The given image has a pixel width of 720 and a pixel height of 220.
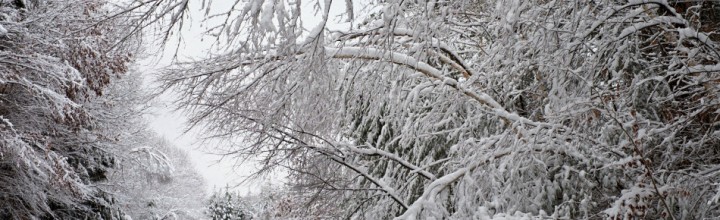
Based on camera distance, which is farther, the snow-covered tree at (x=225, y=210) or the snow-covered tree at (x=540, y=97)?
the snow-covered tree at (x=225, y=210)

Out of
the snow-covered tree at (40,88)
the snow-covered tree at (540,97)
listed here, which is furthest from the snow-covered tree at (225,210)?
the snow-covered tree at (540,97)

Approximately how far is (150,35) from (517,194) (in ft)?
9.67

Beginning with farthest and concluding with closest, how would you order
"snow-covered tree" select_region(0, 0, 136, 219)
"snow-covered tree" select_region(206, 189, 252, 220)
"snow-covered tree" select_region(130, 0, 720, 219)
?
"snow-covered tree" select_region(206, 189, 252, 220)
"snow-covered tree" select_region(0, 0, 136, 219)
"snow-covered tree" select_region(130, 0, 720, 219)

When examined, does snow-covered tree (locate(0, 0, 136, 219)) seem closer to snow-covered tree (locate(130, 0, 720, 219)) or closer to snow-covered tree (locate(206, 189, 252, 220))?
snow-covered tree (locate(130, 0, 720, 219))

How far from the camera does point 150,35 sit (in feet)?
11.5

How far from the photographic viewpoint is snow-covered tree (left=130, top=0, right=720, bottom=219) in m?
3.29

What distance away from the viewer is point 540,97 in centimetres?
471

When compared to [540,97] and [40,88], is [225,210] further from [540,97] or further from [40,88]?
[540,97]

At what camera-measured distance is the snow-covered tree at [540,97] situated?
3.29 m

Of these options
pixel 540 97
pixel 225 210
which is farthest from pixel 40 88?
pixel 225 210

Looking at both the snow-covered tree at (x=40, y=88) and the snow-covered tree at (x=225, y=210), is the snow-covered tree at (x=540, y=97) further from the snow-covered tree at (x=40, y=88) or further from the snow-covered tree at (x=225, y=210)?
the snow-covered tree at (x=225, y=210)

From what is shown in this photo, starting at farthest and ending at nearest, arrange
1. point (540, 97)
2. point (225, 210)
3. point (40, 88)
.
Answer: point (225, 210) → point (40, 88) → point (540, 97)

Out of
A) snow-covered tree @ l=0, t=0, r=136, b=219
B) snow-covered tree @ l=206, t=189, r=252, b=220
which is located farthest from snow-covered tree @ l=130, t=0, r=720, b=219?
snow-covered tree @ l=206, t=189, r=252, b=220

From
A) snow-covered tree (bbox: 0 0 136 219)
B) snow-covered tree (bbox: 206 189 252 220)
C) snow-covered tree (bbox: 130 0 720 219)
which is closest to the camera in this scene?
snow-covered tree (bbox: 130 0 720 219)
